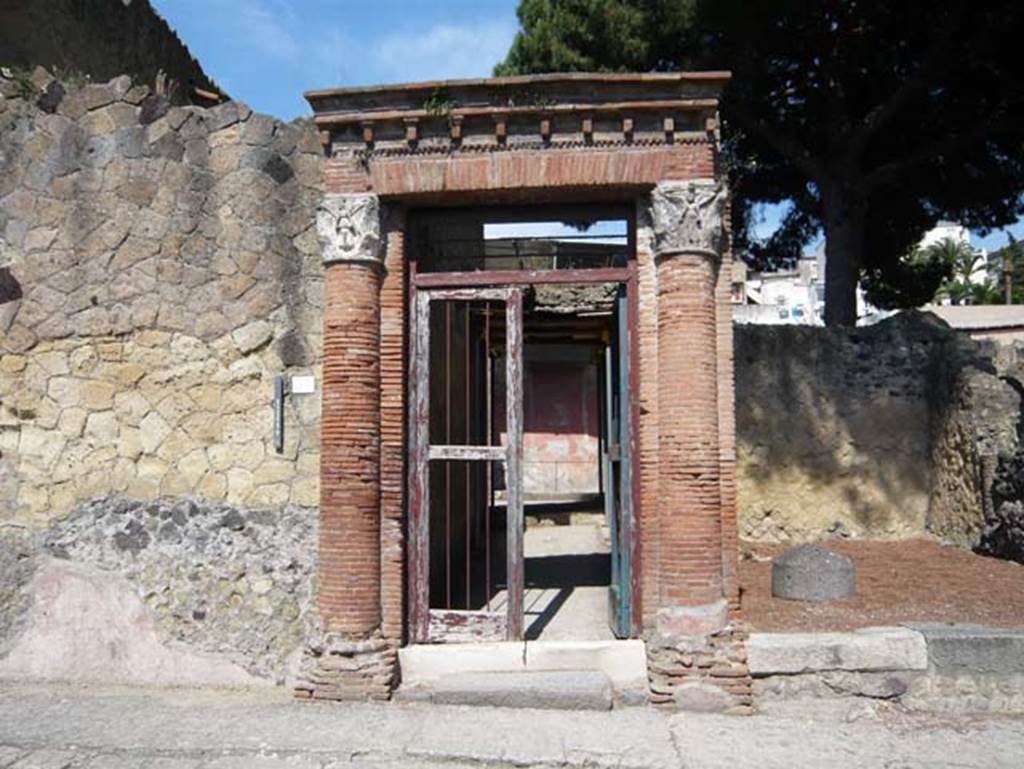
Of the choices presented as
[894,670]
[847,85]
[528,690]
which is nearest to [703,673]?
[528,690]

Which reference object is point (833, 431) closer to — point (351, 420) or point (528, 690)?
point (528, 690)

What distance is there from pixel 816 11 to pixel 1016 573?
799 cm

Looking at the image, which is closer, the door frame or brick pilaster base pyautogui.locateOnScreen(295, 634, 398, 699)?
brick pilaster base pyautogui.locateOnScreen(295, 634, 398, 699)

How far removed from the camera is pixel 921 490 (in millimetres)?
10875

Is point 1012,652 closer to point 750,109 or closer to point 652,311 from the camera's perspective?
point 652,311

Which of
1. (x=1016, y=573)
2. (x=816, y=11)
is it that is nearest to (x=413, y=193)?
(x=1016, y=573)

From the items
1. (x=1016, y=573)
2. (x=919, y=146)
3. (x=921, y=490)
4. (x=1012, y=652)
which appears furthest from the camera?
(x=919, y=146)

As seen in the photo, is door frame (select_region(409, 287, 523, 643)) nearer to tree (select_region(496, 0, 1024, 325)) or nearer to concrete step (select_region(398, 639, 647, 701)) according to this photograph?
concrete step (select_region(398, 639, 647, 701))

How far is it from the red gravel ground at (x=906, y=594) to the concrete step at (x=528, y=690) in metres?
1.33

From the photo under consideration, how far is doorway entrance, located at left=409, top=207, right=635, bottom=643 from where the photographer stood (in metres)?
5.98

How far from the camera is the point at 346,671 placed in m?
5.61

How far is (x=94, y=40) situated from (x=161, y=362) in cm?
572

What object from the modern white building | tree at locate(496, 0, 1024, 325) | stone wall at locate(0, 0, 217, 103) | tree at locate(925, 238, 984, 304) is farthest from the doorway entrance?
tree at locate(925, 238, 984, 304)

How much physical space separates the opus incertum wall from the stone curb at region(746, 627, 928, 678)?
0.18 meters
